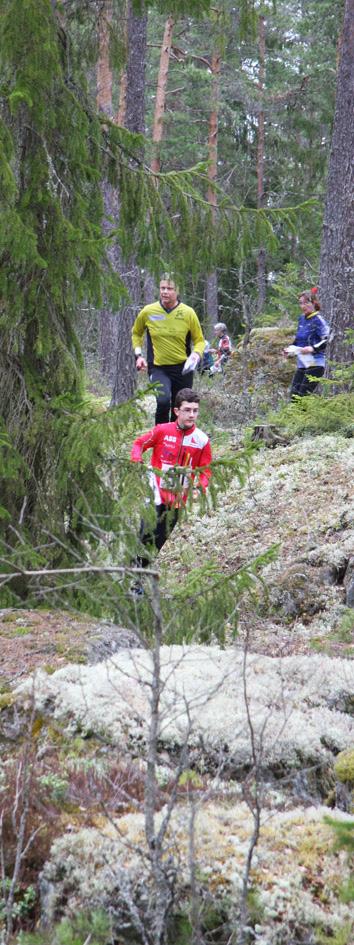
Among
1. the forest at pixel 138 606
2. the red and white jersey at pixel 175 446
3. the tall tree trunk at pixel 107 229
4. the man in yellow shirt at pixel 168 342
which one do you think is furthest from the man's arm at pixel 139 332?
the tall tree trunk at pixel 107 229

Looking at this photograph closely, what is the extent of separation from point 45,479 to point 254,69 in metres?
29.1

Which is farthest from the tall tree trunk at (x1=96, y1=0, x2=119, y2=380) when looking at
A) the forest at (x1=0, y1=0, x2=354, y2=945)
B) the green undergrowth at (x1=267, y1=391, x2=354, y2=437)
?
the forest at (x1=0, y1=0, x2=354, y2=945)

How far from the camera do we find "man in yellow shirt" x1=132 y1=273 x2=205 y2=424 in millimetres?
9352

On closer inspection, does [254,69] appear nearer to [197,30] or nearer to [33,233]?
[197,30]

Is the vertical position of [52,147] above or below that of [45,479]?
above

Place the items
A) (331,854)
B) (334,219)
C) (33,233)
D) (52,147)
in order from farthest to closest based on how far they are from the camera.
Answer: (334,219), (52,147), (33,233), (331,854)

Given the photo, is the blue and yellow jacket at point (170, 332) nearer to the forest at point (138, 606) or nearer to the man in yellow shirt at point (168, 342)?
the man in yellow shirt at point (168, 342)

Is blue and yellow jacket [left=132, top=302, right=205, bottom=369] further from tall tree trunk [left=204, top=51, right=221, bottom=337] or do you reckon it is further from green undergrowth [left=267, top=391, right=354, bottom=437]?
tall tree trunk [left=204, top=51, right=221, bottom=337]

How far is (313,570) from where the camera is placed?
8375 mm

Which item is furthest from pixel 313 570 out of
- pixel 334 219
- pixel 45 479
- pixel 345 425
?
pixel 334 219

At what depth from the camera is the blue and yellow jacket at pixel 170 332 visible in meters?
9.38

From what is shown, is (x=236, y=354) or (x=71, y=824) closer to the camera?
(x=71, y=824)

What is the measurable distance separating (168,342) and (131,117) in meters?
6.37

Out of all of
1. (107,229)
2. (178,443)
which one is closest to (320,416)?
(178,443)
